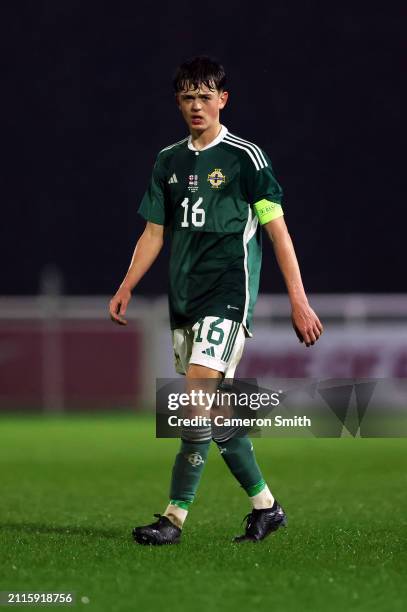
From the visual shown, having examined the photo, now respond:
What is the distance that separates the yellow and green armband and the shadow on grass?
1.63 m

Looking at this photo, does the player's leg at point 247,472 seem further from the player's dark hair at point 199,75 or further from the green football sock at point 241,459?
the player's dark hair at point 199,75

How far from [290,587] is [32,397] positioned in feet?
46.7

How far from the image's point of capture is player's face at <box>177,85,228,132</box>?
5949 mm

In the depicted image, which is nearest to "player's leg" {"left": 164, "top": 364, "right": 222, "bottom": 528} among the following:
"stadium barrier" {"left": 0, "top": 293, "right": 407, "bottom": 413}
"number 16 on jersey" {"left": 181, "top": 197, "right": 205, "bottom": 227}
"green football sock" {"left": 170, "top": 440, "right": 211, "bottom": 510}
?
"green football sock" {"left": 170, "top": 440, "right": 211, "bottom": 510}

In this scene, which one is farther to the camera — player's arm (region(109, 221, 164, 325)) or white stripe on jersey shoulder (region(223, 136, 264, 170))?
player's arm (region(109, 221, 164, 325))

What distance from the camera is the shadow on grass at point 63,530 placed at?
6.35 metres

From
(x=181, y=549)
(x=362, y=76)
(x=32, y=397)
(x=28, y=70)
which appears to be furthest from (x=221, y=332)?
(x=28, y=70)

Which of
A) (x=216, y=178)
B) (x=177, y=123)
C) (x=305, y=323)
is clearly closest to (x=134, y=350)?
(x=177, y=123)

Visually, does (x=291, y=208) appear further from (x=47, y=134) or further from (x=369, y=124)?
(x=47, y=134)

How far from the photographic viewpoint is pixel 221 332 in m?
5.91

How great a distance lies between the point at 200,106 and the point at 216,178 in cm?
33

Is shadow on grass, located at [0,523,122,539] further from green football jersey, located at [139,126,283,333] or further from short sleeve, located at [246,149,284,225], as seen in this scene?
short sleeve, located at [246,149,284,225]

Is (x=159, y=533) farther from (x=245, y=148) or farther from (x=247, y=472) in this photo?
(x=245, y=148)

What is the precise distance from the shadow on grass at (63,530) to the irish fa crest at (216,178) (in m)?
1.70
